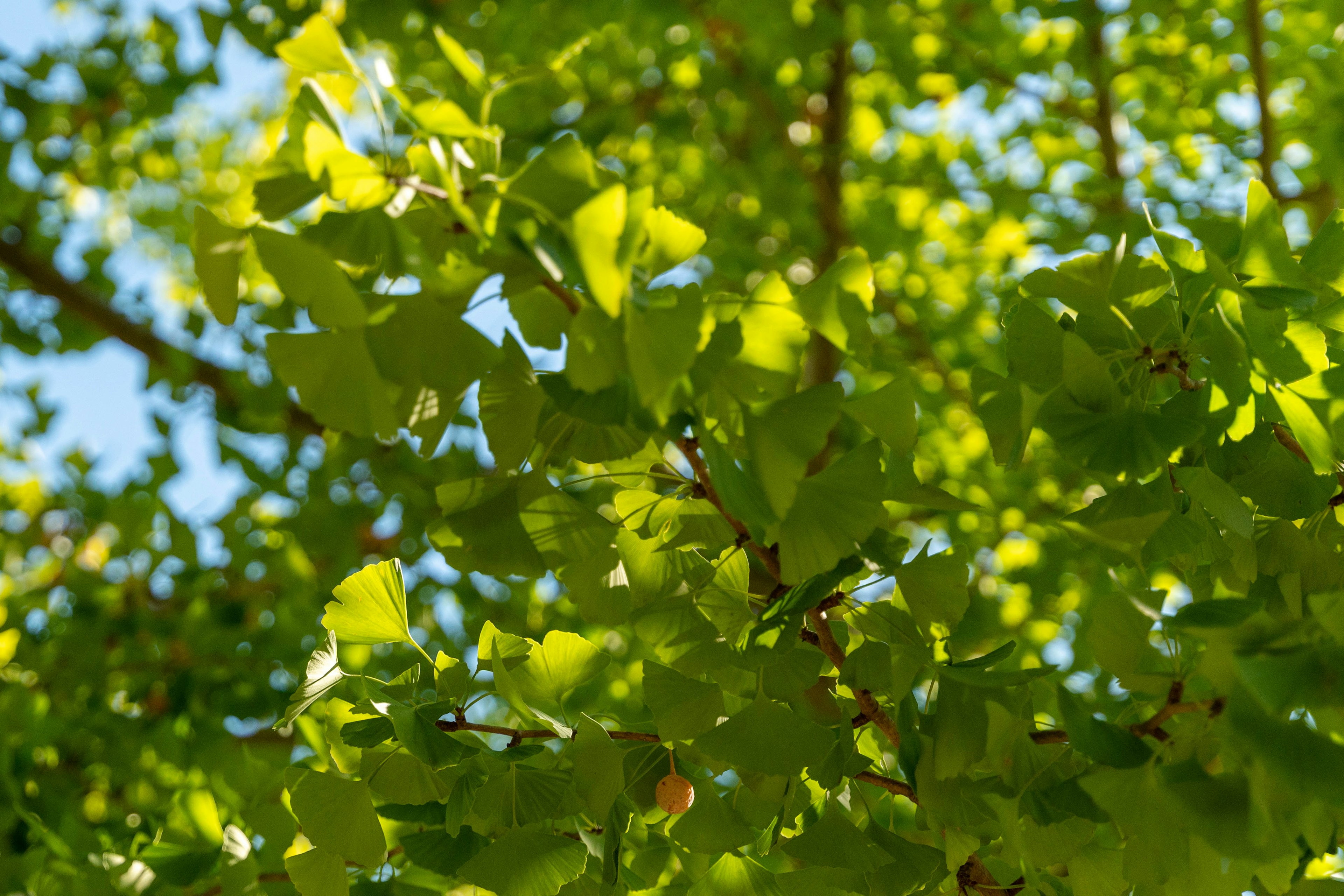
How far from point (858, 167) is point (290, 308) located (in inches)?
62.3

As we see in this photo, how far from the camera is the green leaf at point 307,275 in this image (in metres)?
0.39

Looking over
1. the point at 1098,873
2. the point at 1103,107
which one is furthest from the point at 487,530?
the point at 1103,107

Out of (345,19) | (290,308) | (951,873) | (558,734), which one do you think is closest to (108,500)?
(290,308)

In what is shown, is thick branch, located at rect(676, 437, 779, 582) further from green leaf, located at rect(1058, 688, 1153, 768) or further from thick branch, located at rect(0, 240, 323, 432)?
thick branch, located at rect(0, 240, 323, 432)

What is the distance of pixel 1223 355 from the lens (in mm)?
484

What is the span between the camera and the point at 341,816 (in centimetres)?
55

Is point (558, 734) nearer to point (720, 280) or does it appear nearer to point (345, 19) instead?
point (345, 19)

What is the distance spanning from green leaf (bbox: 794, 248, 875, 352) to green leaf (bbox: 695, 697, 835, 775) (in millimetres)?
192

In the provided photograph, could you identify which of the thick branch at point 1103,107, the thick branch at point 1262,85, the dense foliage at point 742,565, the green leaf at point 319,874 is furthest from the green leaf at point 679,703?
the thick branch at point 1103,107

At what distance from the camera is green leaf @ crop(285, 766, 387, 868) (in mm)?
548

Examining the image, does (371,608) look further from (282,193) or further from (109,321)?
(109,321)

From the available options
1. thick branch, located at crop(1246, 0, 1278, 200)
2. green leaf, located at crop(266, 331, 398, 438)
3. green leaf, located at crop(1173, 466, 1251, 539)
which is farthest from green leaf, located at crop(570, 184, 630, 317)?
thick branch, located at crop(1246, 0, 1278, 200)

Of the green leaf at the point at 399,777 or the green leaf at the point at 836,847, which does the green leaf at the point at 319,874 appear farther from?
the green leaf at the point at 836,847

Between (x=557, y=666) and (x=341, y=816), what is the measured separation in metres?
0.15
